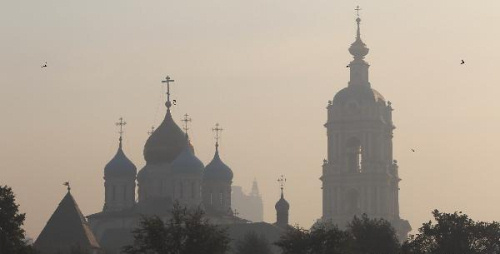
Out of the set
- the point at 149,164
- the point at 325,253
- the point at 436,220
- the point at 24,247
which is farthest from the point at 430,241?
the point at 149,164

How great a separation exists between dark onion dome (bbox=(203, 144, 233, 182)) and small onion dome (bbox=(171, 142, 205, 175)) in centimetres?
640

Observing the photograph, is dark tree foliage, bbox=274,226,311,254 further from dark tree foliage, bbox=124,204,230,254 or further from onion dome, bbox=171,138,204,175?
onion dome, bbox=171,138,204,175

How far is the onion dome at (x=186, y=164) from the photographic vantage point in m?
133

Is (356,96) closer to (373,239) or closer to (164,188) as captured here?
(164,188)

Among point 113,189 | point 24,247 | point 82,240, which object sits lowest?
point 24,247

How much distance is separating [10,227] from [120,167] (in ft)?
213

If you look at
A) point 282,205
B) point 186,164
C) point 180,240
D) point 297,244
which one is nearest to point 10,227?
point 180,240

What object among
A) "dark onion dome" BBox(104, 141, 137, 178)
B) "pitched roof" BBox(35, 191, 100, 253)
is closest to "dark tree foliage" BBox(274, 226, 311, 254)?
"pitched roof" BBox(35, 191, 100, 253)

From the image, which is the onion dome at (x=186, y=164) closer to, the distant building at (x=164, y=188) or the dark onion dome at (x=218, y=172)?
the distant building at (x=164, y=188)

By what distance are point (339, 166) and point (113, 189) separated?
58.4 feet

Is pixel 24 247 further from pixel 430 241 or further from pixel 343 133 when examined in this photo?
pixel 343 133

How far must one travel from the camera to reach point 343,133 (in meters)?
144

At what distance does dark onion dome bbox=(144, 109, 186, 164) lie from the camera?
449ft

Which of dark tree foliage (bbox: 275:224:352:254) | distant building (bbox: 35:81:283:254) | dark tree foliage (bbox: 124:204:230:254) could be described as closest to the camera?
dark tree foliage (bbox: 124:204:230:254)
